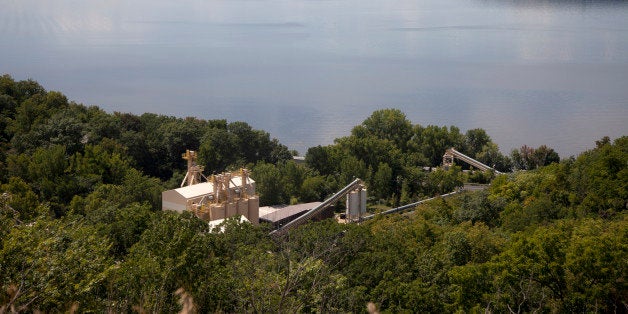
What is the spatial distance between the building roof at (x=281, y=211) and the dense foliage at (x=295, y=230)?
18.3 inches

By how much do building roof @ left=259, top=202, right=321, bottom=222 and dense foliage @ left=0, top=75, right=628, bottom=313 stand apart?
18.3 inches

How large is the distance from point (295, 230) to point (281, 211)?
4656mm

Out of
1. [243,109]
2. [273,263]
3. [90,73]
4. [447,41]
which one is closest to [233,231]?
[273,263]

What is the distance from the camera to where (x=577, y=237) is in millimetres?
7438

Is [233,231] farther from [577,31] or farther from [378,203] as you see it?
[577,31]

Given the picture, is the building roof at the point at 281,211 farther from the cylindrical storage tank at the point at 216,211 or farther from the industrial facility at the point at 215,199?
the cylindrical storage tank at the point at 216,211

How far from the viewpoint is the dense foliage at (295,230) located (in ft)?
17.6

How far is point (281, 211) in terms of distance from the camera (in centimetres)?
1342

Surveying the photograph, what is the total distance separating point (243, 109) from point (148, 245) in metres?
16.7

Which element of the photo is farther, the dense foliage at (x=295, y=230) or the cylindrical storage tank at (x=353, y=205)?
the cylindrical storage tank at (x=353, y=205)

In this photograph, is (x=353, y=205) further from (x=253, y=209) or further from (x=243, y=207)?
(x=243, y=207)

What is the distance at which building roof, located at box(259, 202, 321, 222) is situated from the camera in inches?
519

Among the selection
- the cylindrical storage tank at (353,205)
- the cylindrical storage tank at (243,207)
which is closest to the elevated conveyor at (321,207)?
the cylindrical storage tank at (353,205)

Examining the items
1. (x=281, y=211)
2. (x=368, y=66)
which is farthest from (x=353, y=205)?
(x=368, y=66)
